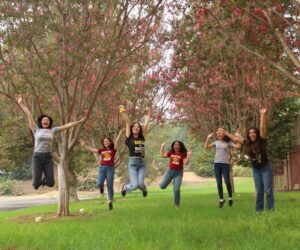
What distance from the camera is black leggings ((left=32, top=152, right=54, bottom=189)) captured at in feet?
30.9

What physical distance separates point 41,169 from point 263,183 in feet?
15.0

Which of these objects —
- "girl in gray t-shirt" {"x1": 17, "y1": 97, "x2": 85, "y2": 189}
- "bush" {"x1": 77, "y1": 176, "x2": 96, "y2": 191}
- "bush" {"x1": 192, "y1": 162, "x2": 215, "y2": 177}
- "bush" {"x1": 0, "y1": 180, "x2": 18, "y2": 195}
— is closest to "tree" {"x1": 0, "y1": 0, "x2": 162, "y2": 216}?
"girl in gray t-shirt" {"x1": 17, "y1": 97, "x2": 85, "y2": 189}

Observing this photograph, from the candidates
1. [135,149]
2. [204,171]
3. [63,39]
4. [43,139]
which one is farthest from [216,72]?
[204,171]

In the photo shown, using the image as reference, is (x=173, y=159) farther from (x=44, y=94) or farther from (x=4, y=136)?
(x=4, y=136)

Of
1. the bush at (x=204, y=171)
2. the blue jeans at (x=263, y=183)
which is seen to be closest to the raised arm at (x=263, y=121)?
the blue jeans at (x=263, y=183)

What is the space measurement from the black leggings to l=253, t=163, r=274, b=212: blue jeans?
13.7 ft

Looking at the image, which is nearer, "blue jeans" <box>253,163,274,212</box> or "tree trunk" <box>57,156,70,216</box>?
"blue jeans" <box>253,163,274,212</box>

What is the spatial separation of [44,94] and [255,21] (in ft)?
32.2

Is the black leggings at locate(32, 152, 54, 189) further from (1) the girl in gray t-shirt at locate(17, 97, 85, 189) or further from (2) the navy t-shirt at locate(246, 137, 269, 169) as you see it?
(2) the navy t-shirt at locate(246, 137, 269, 169)

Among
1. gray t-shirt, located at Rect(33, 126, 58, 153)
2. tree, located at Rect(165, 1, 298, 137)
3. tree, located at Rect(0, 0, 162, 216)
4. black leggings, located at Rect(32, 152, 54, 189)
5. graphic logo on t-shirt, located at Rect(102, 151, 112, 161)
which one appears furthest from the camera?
tree, located at Rect(165, 1, 298, 137)

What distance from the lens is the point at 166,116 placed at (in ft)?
78.7

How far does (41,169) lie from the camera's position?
951cm

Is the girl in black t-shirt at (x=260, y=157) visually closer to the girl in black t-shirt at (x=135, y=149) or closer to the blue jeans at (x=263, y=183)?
the blue jeans at (x=263, y=183)

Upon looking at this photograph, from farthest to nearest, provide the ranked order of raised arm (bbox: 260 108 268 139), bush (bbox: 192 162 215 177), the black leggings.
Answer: bush (bbox: 192 162 215 177) < the black leggings < raised arm (bbox: 260 108 268 139)
